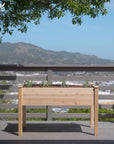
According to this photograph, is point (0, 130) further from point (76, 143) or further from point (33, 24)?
point (33, 24)

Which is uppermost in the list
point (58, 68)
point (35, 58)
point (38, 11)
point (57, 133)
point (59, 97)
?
point (38, 11)

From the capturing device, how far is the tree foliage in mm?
3608

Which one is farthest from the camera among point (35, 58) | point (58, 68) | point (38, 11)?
point (35, 58)

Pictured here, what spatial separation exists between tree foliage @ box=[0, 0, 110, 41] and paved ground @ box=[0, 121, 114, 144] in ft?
4.54

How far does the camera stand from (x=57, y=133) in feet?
12.4

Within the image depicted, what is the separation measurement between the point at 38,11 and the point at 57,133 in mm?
1693

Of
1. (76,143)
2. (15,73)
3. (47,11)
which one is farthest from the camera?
(15,73)

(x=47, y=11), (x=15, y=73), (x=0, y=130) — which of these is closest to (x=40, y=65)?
(x=15, y=73)

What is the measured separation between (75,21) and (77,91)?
102cm

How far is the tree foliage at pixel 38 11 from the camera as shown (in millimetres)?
3608

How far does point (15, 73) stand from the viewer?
15.8 feet

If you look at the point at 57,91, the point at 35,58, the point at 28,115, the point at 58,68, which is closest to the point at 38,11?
the point at 58,68

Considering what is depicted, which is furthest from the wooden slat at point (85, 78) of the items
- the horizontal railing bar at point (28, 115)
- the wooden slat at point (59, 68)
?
the horizontal railing bar at point (28, 115)

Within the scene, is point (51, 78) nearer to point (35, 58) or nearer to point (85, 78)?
point (85, 78)
